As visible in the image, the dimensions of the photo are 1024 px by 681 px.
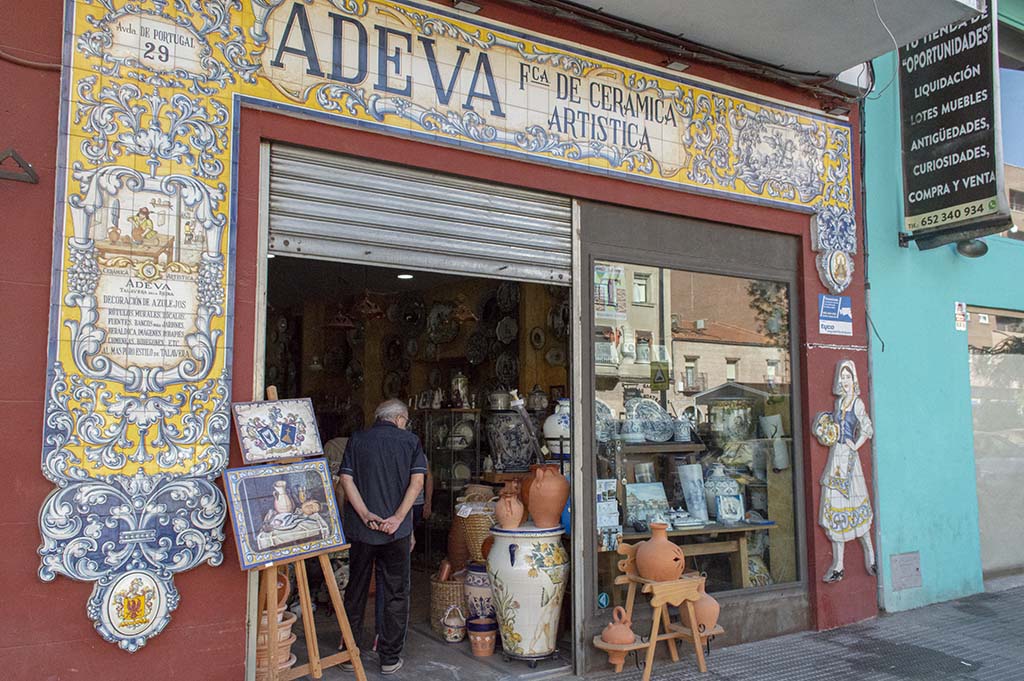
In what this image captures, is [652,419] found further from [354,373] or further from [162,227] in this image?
[354,373]

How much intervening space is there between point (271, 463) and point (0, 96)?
2.04 meters

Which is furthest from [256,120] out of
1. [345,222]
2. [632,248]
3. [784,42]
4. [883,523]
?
[883,523]

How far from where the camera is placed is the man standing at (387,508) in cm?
511

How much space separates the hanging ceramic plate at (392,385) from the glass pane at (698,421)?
4.65 metres

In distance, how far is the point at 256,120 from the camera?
4191mm

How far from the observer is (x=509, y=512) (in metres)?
5.26

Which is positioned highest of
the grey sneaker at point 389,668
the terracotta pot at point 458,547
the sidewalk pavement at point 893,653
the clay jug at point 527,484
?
the clay jug at point 527,484

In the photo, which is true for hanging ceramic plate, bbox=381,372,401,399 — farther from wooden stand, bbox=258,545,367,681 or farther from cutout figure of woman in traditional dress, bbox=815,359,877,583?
wooden stand, bbox=258,545,367,681

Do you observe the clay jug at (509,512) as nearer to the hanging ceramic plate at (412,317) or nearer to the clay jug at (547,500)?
the clay jug at (547,500)

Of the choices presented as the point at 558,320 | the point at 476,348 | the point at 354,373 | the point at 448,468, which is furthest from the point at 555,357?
the point at 354,373

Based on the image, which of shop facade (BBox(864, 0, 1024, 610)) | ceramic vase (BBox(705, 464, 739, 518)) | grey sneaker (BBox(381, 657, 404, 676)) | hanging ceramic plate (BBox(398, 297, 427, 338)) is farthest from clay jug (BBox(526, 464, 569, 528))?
hanging ceramic plate (BBox(398, 297, 427, 338))

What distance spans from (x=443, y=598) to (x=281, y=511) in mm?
2268

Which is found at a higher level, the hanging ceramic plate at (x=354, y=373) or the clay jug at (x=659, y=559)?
the hanging ceramic plate at (x=354, y=373)

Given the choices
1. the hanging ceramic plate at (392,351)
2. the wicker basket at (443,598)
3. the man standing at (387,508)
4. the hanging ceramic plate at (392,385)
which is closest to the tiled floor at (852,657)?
the wicker basket at (443,598)
